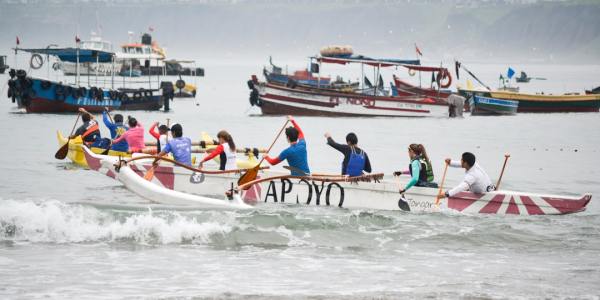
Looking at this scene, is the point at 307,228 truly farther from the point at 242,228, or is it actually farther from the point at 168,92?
the point at 168,92

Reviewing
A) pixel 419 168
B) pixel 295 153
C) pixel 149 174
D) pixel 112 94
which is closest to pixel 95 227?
pixel 149 174

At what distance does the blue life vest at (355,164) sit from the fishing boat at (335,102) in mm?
30501

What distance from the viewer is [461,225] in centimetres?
1697

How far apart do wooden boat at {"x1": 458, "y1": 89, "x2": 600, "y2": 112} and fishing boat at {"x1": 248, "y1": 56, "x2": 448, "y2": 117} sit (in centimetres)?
788

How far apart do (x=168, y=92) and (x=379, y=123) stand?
1231 cm

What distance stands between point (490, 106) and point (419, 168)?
1584 inches

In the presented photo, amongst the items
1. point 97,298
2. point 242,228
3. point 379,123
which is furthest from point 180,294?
point 379,123

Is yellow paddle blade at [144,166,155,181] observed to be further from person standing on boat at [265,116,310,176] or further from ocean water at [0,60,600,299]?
person standing on boat at [265,116,310,176]

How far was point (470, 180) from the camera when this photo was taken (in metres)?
17.3

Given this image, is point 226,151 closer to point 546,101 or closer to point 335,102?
point 335,102

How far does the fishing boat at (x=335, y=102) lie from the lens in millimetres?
48688

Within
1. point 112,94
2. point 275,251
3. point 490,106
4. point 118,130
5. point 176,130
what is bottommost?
point 275,251

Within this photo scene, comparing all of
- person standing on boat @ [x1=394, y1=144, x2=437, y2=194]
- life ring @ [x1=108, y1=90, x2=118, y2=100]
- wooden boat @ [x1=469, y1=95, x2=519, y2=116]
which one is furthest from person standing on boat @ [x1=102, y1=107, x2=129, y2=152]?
wooden boat @ [x1=469, y1=95, x2=519, y2=116]

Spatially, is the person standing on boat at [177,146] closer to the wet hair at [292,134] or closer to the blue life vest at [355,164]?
the wet hair at [292,134]
